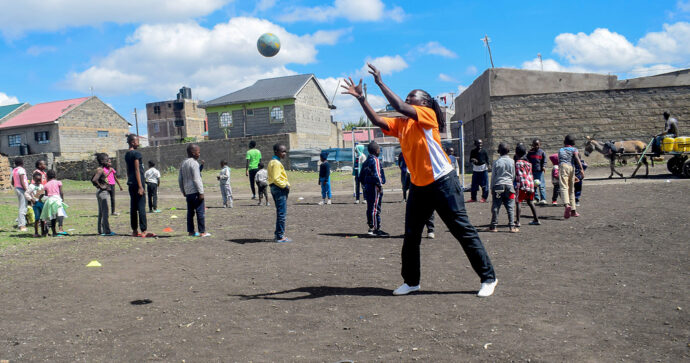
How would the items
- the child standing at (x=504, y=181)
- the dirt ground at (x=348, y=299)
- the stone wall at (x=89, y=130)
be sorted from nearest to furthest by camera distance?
the dirt ground at (x=348, y=299) < the child standing at (x=504, y=181) < the stone wall at (x=89, y=130)

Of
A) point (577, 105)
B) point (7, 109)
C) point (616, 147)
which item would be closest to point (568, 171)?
point (616, 147)

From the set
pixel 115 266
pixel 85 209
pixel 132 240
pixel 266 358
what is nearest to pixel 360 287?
pixel 266 358

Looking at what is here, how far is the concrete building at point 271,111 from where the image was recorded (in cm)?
4275

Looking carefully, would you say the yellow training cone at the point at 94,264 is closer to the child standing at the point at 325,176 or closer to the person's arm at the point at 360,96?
the person's arm at the point at 360,96

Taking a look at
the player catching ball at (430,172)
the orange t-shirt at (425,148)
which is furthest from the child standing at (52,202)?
the orange t-shirt at (425,148)

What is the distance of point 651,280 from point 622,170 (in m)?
18.4

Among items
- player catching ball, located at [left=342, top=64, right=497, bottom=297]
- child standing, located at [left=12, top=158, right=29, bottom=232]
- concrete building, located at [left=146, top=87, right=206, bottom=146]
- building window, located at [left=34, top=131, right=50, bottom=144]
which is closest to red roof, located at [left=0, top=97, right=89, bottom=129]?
building window, located at [left=34, top=131, right=50, bottom=144]

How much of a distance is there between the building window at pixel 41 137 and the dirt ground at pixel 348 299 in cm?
4708

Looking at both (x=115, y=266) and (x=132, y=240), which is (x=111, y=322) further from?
(x=132, y=240)

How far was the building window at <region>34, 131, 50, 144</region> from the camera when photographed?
50.4m

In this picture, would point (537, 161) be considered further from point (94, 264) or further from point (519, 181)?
point (94, 264)

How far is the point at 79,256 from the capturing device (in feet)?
28.1

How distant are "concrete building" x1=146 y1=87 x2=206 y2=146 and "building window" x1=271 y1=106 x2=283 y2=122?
2756 cm

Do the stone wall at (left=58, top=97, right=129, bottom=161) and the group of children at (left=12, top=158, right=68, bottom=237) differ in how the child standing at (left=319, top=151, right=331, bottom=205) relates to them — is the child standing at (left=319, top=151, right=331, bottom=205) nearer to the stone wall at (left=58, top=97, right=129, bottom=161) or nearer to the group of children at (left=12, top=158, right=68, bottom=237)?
the group of children at (left=12, top=158, right=68, bottom=237)
